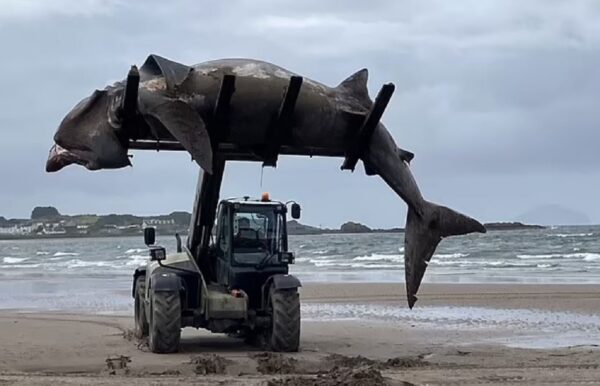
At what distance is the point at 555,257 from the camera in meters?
47.9

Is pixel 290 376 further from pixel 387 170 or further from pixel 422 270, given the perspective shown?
pixel 387 170

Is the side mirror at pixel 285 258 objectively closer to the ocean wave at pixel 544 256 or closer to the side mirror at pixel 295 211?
the side mirror at pixel 295 211

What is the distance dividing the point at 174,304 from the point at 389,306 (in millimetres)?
10216

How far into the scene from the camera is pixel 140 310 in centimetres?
1519

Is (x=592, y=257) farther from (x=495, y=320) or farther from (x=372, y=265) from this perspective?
(x=495, y=320)

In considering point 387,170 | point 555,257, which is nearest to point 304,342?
point 387,170

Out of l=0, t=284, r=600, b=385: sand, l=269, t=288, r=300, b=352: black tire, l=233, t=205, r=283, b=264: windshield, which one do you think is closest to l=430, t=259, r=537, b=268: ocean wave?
l=0, t=284, r=600, b=385: sand

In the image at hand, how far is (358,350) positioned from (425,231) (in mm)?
4304

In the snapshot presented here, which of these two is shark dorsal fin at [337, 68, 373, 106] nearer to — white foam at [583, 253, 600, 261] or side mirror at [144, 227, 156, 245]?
side mirror at [144, 227, 156, 245]

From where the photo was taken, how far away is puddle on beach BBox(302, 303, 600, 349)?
15.4m

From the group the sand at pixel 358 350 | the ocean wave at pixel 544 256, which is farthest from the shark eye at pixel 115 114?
the ocean wave at pixel 544 256

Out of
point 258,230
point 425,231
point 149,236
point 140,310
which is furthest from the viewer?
point 140,310

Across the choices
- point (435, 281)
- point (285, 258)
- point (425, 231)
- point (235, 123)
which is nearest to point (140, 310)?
point (285, 258)

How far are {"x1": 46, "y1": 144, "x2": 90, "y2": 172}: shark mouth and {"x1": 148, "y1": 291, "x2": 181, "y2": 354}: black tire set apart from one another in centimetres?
461
